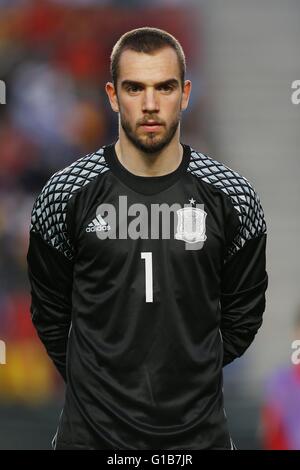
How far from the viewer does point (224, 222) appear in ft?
11.9

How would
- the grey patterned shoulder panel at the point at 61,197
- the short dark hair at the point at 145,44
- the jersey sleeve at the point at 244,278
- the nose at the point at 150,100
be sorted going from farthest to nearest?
the jersey sleeve at the point at 244,278 < the grey patterned shoulder panel at the point at 61,197 < the short dark hair at the point at 145,44 < the nose at the point at 150,100

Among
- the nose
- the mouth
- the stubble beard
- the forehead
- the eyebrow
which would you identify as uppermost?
the forehead

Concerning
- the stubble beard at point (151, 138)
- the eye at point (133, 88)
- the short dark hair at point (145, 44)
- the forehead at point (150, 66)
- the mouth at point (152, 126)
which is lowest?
the stubble beard at point (151, 138)

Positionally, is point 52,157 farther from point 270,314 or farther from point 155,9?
point 270,314

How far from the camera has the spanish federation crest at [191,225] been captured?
3555mm

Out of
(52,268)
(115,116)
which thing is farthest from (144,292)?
(115,116)

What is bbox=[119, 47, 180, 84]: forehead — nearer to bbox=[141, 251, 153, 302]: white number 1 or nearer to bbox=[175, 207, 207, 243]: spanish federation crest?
bbox=[175, 207, 207, 243]: spanish federation crest

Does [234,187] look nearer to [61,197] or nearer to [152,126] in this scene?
[152,126]

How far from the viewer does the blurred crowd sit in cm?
787

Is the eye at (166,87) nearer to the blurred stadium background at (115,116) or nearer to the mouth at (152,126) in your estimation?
the mouth at (152,126)

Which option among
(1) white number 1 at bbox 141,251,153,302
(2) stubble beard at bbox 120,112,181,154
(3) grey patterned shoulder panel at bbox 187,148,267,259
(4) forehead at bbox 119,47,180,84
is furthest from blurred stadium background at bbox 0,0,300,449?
(4) forehead at bbox 119,47,180,84

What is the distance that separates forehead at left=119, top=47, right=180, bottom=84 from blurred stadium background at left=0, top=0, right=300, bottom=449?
4557 millimetres

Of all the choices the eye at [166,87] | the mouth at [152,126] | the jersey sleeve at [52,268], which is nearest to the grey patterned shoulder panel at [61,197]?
the jersey sleeve at [52,268]
